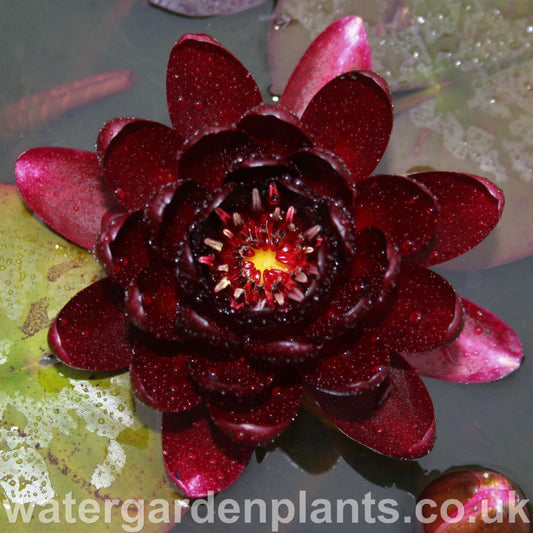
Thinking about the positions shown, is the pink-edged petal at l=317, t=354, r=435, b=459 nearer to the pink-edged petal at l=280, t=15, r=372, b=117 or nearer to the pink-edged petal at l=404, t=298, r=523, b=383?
the pink-edged petal at l=404, t=298, r=523, b=383

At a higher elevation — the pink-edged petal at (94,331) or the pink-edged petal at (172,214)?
the pink-edged petal at (172,214)

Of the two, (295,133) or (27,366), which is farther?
(27,366)

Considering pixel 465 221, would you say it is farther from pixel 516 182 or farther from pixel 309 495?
pixel 309 495

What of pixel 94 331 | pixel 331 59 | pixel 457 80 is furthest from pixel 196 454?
pixel 457 80

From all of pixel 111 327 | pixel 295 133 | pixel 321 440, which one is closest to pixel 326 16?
pixel 295 133

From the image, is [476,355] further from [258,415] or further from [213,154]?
[213,154]

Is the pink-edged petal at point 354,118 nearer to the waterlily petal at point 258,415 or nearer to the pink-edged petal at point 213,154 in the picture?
the pink-edged petal at point 213,154

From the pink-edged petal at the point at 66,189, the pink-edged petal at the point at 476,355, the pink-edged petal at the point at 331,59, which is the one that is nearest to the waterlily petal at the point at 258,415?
the pink-edged petal at the point at 476,355
